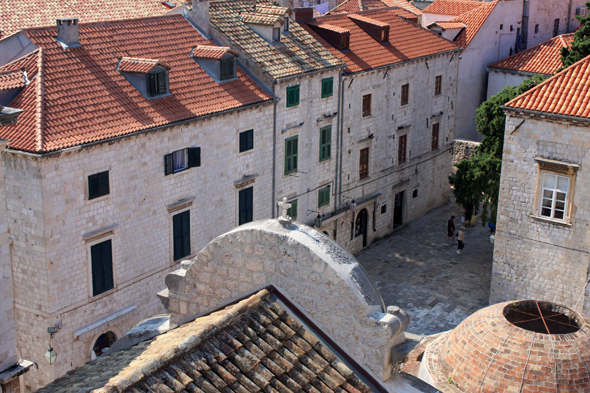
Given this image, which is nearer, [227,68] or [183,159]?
[183,159]

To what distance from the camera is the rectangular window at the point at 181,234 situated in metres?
28.6

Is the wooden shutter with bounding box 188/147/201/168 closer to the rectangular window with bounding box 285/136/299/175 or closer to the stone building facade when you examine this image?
the rectangular window with bounding box 285/136/299/175

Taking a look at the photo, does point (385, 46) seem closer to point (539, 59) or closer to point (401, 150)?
point (401, 150)

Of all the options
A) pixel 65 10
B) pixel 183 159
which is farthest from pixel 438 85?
pixel 65 10

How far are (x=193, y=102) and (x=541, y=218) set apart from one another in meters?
13.7

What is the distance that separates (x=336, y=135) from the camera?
37031 mm

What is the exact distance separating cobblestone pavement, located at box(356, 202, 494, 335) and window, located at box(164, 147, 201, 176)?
1124 cm

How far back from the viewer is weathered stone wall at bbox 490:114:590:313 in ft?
88.5

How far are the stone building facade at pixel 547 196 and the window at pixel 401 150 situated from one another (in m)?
13.2

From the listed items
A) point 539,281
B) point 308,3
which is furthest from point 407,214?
point 308,3

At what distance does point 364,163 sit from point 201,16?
1176 centimetres

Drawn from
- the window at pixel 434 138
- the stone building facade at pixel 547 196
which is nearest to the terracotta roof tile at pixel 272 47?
the stone building facade at pixel 547 196

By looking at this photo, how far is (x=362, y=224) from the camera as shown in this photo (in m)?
40.4

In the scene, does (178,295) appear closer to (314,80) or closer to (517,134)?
(517,134)
